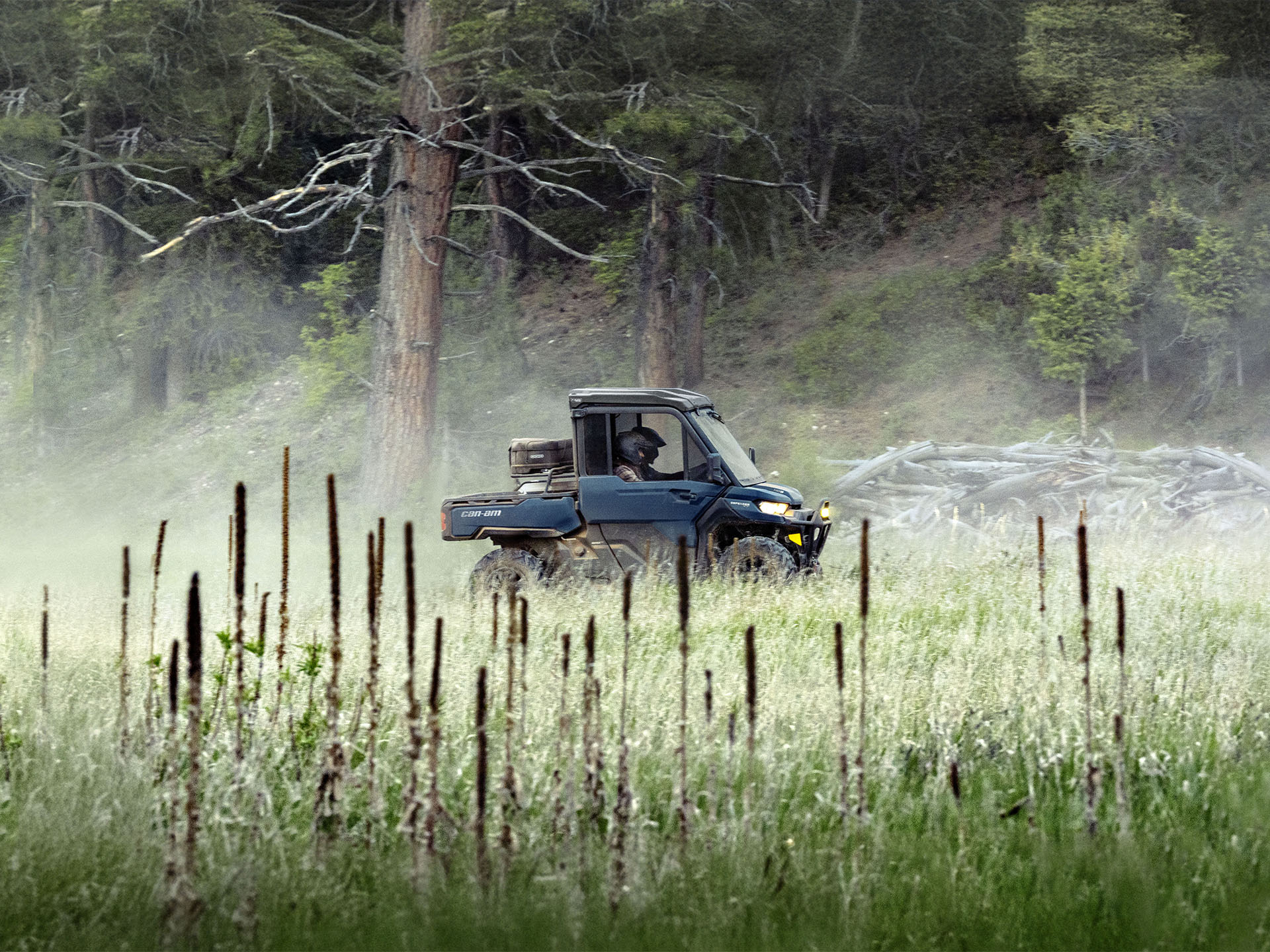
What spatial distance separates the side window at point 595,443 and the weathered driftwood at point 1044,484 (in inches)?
273

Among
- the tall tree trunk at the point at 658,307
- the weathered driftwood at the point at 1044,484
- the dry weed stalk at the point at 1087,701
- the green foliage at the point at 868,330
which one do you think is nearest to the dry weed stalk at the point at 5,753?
the dry weed stalk at the point at 1087,701

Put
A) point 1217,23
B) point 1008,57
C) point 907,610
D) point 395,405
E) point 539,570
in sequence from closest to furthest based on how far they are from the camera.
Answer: point 907,610 → point 539,570 → point 395,405 → point 1217,23 → point 1008,57

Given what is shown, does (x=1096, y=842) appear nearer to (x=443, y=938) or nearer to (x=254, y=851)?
(x=443, y=938)

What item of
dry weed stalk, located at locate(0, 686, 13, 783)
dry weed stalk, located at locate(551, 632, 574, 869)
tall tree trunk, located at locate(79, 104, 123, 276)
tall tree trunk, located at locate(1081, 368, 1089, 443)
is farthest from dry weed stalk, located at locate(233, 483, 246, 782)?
tall tree trunk, located at locate(79, 104, 123, 276)

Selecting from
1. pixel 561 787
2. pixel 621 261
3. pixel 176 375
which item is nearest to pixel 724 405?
pixel 621 261

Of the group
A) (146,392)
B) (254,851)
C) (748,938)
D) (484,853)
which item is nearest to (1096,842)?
(748,938)

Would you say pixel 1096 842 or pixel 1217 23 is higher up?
pixel 1217 23

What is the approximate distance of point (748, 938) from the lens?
3734 mm

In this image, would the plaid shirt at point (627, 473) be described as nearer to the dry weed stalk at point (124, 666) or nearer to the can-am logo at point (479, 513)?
the can-am logo at point (479, 513)

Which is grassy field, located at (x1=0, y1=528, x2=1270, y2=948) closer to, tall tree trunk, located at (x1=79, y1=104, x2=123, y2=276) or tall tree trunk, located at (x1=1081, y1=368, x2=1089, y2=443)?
tall tree trunk, located at (x1=1081, y1=368, x2=1089, y2=443)

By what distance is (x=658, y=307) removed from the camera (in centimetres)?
2034

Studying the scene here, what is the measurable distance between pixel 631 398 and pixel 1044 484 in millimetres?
9455

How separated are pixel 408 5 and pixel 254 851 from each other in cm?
1565

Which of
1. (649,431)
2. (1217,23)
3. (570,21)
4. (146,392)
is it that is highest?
(1217,23)
